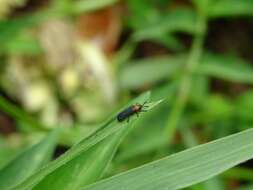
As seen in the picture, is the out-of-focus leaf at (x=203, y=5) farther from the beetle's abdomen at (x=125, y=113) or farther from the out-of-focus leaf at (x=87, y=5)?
the beetle's abdomen at (x=125, y=113)

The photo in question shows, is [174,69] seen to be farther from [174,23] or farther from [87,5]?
[87,5]

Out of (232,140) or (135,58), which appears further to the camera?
(135,58)

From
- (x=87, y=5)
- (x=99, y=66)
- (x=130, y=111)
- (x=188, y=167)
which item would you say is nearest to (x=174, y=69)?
(x=99, y=66)

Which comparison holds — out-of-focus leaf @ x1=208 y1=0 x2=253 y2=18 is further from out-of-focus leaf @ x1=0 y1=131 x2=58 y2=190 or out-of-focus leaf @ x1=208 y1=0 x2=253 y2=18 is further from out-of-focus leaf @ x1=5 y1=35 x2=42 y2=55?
out-of-focus leaf @ x1=0 y1=131 x2=58 y2=190

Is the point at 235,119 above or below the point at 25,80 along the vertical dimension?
below

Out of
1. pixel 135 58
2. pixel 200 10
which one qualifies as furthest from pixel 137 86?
pixel 200 10

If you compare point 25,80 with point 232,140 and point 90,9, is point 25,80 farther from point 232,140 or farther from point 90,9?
point 232,140
